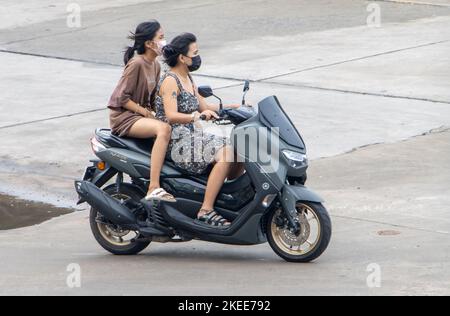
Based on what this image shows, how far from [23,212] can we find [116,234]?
1951mm

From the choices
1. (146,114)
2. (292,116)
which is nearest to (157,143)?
(146,114)

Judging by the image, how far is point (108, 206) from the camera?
327 inches

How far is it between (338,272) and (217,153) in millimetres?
1268

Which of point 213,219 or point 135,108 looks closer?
point 213,219

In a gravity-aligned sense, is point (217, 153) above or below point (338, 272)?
above

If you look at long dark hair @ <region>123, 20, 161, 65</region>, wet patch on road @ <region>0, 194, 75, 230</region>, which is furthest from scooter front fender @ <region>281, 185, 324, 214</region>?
wet patch on road @ <region>0, 194, 75, 230</region>

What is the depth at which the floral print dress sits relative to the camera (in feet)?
26.8

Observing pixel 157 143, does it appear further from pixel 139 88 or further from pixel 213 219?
pixel 213 219

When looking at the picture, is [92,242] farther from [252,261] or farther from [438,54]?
[438,54]

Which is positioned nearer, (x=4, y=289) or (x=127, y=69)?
(x=4, y=289)

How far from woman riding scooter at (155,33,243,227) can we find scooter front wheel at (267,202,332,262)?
0.37 meters

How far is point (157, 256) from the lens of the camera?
8.52 m

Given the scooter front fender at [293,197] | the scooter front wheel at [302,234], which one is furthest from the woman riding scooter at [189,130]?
Result: the scooter front fender at [293,197]
